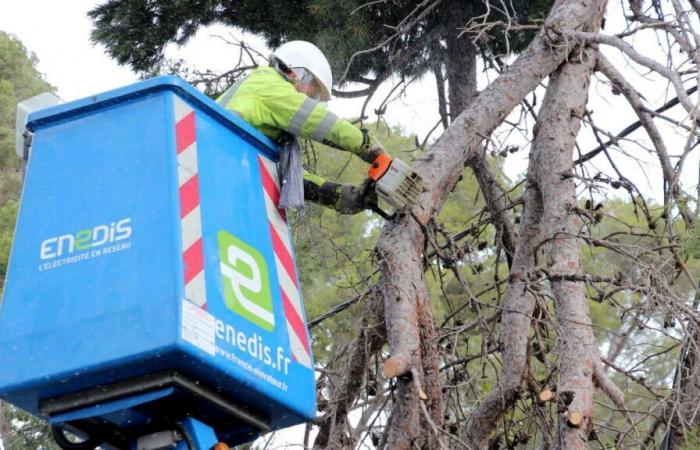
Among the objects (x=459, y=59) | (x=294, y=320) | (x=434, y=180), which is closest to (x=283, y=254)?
(x=294, y=320)

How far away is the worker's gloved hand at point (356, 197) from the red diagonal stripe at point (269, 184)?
502 millimetres

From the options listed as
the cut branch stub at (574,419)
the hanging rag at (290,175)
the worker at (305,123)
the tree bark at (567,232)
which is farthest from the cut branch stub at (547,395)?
the hanging rag at (290,175)

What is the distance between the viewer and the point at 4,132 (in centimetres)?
1758

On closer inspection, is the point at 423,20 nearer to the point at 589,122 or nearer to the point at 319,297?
the point at 589,122

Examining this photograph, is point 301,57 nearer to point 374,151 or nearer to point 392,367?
point 374,151

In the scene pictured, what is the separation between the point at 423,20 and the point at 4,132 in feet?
38.7

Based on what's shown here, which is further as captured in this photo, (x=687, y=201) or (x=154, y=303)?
(x=687, y=201)

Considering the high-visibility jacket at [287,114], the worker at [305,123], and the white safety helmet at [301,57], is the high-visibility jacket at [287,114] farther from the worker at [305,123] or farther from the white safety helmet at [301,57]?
the white safety helmet at [301,57]

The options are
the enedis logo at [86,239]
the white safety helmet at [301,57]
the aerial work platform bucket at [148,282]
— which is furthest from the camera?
the white safety helmet at [301,57]

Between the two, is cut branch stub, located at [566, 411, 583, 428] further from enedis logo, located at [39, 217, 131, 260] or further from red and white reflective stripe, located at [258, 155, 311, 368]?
enedis logo, located at [39, 217, 131, 260]

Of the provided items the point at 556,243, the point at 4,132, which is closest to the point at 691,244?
the point at 556,243

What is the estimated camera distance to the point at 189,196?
3.88 metres

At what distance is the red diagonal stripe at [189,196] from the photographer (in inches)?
151

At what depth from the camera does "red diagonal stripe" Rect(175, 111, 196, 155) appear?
157 inches
